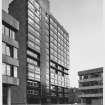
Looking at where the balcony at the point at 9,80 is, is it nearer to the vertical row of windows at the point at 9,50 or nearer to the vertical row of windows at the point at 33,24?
the vertical row of windows at the point at 9,50

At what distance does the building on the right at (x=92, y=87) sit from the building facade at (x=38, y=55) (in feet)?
13.0

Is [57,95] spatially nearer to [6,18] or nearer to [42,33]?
[42,33]

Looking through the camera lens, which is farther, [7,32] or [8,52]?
[7,32]

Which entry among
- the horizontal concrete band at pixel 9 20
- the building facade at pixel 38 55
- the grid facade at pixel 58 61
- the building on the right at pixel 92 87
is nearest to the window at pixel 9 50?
the horizontal concrete band at pixel 9 20

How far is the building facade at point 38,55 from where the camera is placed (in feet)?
62.8

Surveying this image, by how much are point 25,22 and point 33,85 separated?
5.66 m

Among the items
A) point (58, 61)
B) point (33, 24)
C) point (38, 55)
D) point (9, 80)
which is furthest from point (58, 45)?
point (9, 80)

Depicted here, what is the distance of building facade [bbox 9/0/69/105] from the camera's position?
19142 millimetres

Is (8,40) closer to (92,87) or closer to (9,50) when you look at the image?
(9,50)

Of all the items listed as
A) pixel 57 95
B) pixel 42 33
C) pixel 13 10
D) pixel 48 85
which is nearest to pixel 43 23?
pixel 42 33

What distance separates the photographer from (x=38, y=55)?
22.5 metres

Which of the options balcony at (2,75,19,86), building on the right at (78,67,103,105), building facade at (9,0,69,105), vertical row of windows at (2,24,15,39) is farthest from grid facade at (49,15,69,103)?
balcony at (2,75,19,86)

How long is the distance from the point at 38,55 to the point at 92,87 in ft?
21.8

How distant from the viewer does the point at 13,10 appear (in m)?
22.0
